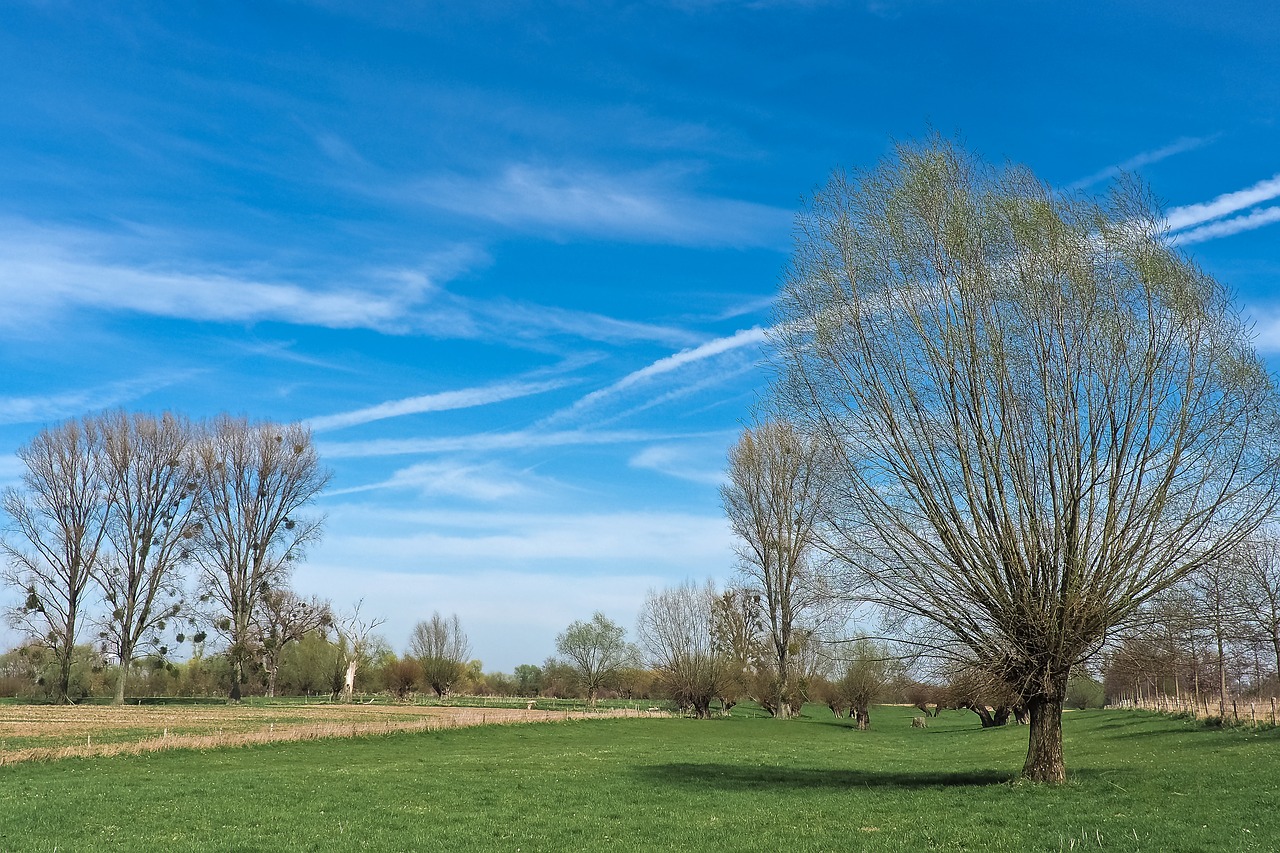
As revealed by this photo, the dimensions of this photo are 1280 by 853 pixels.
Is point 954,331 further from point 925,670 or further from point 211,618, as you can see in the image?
point 211,618

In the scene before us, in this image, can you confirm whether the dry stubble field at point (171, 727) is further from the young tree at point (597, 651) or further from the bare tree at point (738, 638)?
the young tree at point (597, 651)

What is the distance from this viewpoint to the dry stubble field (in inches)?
1066

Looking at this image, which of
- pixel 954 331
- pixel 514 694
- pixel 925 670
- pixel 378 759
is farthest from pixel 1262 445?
pixel 514 694

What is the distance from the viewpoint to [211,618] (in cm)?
5803

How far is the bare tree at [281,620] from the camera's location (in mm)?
61969

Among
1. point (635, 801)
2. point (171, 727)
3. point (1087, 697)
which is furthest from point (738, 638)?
point (1087, 697)

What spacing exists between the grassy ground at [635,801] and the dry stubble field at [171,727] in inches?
49.1

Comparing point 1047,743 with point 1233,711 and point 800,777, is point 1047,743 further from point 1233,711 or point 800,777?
point 1233,711

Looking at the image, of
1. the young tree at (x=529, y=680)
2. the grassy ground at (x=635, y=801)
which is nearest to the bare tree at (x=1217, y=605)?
the grassy ground at (x=635, y=801)

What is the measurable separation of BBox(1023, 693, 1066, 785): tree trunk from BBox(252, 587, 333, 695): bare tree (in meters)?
54.9

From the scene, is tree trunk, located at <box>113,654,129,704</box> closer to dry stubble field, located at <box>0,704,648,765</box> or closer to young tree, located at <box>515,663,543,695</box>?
dry stubble field, located at <box>0,704,648,765</box>

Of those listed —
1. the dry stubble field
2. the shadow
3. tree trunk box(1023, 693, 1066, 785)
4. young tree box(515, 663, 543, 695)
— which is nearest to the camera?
tree trunk box(1023, 693, 1066, 785)

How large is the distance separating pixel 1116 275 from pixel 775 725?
135ft

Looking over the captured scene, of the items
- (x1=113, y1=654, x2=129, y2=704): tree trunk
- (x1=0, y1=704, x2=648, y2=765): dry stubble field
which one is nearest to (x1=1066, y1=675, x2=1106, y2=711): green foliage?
(x1=0, y1=704, x2=648, y2=765): dry stubble field
